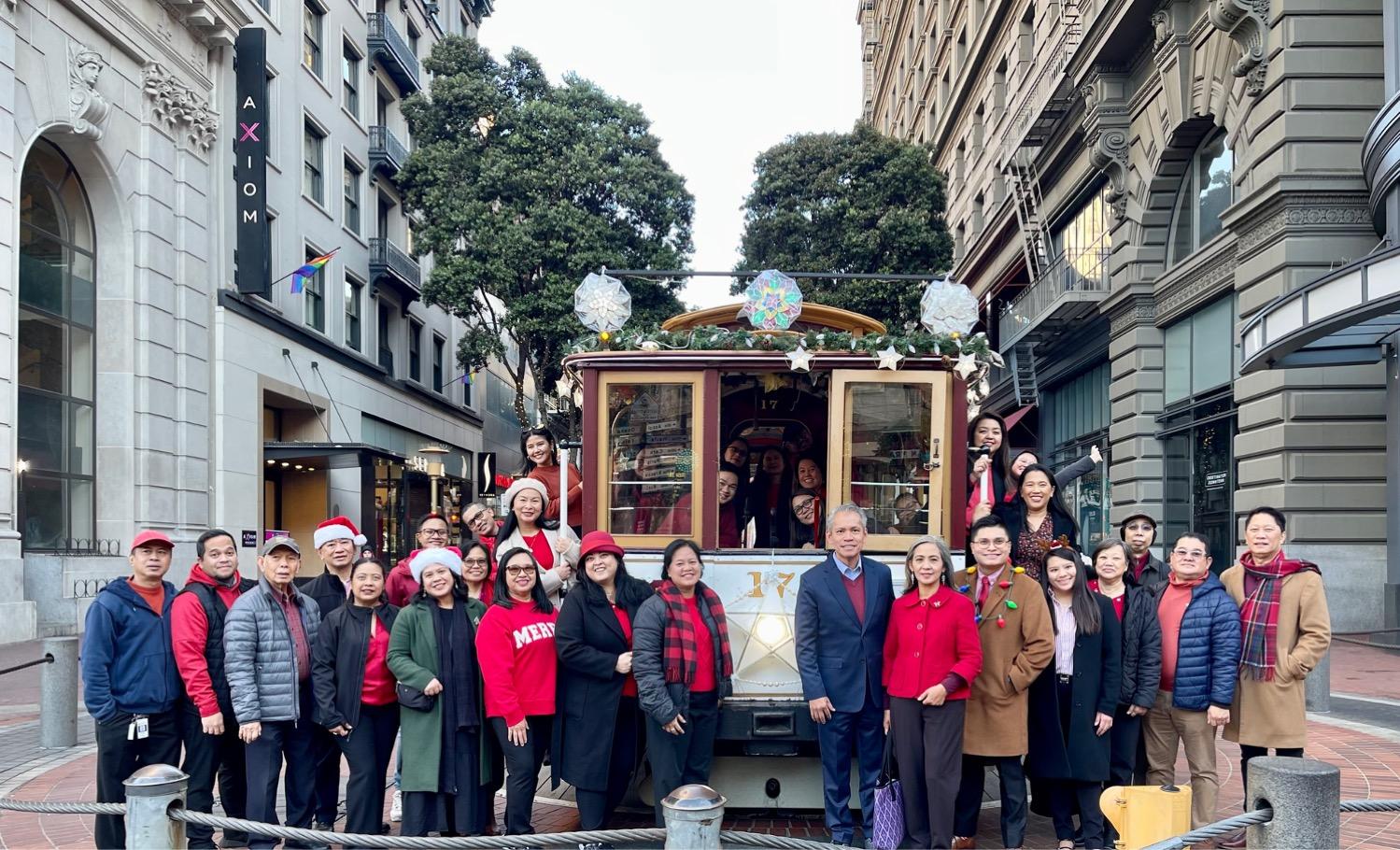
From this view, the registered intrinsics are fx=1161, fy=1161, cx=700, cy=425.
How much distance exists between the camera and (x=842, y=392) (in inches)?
299

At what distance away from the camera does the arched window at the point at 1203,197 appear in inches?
723

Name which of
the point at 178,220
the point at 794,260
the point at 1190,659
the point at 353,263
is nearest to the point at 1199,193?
the point at 794,260

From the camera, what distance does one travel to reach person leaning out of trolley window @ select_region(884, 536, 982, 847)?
596 centimetres

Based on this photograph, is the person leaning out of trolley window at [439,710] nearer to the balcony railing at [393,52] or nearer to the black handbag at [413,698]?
the black handbag at [413,698]

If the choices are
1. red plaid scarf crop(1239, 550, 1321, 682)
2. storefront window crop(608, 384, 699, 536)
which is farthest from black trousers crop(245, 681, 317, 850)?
red plaid scarf crop(1239, 550, 1321, 682)

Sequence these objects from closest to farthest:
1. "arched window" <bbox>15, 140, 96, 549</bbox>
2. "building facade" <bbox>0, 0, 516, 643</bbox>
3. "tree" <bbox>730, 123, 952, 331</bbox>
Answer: "building facade" <bbox>0, 0, 516, 643</bbox> < "arched window" <bbox>15, 140, 96, 549</bbox> < "tree" <bbox>730, 123, 952, 331</bbox>

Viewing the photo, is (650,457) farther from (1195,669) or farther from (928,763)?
(1195,669)

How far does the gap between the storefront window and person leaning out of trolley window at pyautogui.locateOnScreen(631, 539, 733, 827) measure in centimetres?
133

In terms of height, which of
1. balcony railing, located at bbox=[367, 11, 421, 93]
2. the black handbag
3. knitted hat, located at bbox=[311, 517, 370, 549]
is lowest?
the black handbag

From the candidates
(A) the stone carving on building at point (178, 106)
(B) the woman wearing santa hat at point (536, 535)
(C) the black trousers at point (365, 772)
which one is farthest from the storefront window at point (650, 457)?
(A) the stone carving on building at point (178, 106)

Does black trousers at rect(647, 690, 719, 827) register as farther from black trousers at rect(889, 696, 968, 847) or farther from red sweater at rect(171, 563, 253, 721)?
red sweater at rect(171, 563, 253, 721)

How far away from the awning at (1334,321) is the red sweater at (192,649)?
37.6 ft

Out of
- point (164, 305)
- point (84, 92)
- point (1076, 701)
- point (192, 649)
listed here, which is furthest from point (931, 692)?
point (164, 305)

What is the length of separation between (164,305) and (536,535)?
49.4 feet
